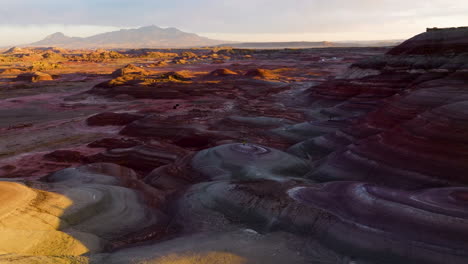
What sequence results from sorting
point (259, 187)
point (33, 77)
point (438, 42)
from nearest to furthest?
point (259, 187) → point (438, 42) → point (33, 77)

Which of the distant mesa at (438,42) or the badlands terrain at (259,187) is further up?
the distant mesa at (438,42)

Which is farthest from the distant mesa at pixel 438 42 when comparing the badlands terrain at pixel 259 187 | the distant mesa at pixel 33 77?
the distant mesa at pixel 33 77

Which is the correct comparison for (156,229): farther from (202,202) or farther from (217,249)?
(217,249)

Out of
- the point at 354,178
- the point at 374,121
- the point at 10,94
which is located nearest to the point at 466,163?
the point at 354,178

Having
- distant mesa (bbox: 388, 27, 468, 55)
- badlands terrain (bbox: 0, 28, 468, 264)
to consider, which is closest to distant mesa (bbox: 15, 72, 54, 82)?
badlands terrain (bbox: 0, 28, 468, 264)

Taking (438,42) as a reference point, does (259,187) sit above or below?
below

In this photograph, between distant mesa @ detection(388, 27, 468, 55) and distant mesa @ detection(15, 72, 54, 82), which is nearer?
distant mesa @ detection(388, 27, 468, 55)

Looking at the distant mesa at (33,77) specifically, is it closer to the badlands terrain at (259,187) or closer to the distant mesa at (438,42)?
the badlands terrain at (259,187)

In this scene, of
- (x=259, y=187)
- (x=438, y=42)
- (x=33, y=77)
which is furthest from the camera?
(x=33, y=77)

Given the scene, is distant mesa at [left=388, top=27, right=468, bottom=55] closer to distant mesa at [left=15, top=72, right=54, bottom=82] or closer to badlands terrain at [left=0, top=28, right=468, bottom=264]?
badlands terrain at [left=0, top=28, right=468, bottom=264]

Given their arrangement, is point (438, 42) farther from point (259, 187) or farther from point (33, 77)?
point (33, 77)

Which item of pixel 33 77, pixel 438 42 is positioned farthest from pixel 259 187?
pixel 33 77
